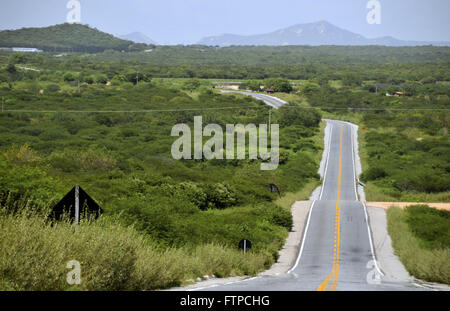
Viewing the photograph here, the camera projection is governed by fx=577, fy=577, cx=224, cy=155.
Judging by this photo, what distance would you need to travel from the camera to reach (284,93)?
155875mm

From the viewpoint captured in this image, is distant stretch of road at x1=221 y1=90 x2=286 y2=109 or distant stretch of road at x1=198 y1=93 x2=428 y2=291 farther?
distant stretch of road at x1=221 y1=90 x2=286 y2=109

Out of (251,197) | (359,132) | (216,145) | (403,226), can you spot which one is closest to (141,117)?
(216,145)

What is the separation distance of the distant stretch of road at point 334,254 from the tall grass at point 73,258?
191cm

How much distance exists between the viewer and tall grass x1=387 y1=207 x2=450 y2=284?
2280 cm

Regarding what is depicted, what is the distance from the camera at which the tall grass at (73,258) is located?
11289 millimetres

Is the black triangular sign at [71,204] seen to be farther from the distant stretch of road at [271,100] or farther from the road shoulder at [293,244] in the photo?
the distant stretch of road at [271,100]

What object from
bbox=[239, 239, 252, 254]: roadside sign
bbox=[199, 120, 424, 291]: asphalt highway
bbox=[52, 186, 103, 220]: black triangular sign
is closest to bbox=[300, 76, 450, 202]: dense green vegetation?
bbox=[199, 120, 424, 291]: asphalt highway

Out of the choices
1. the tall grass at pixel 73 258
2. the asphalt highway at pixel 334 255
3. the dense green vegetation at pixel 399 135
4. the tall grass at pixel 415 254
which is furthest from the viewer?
the dense green vegetation at pixel 399 135

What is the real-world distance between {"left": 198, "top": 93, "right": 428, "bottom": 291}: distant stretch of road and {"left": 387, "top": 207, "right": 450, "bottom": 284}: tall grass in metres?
1.66

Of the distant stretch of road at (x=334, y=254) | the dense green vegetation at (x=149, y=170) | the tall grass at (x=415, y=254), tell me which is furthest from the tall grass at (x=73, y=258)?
the tall grass at (x=415, y=254)

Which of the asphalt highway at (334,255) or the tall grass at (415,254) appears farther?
the tall grass at (415,254)

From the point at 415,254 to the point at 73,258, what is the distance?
2191 centimetres

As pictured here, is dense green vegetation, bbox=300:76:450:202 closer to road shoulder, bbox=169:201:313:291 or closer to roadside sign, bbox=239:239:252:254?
road shoulder, bbox=169:201:313:291
